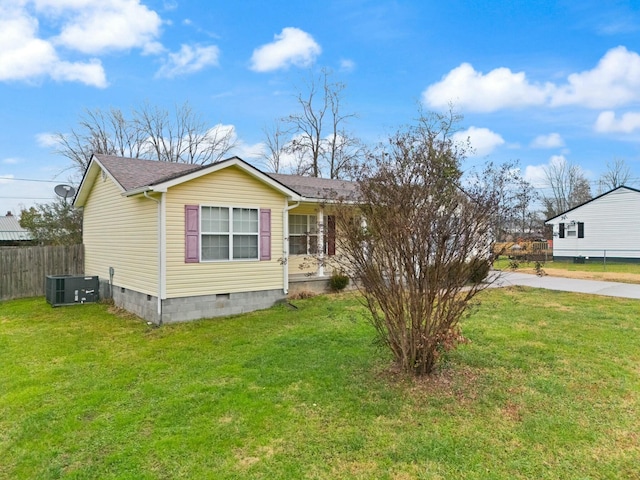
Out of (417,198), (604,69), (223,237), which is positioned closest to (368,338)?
(417,198)

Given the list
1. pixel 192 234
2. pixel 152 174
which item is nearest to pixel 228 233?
pixel 192 234

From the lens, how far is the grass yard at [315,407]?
2893 mm

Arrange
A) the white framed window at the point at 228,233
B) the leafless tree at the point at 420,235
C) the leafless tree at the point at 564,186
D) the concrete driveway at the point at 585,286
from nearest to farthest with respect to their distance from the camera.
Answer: the leafless tree at the point at 420,235
the white framed window at the point at 228,233
the concrete driveway at the point at 585,286
the leafless tree at the point at 564,186

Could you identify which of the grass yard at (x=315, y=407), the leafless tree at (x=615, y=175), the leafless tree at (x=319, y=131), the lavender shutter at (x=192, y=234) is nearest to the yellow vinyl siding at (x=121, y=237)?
the lavender shutter at (x=192, y=234)

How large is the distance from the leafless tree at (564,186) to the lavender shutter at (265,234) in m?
31.5

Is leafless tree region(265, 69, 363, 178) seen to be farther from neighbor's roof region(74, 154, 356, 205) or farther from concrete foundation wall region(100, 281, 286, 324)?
concrete foundation wall region(100, 281, 286, 324)

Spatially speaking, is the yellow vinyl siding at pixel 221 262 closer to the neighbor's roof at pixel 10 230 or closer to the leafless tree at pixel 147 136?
the leafless tree at pixel 147 136

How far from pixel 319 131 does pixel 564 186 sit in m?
24.1

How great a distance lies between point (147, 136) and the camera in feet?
77.2

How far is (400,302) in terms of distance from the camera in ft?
13.5

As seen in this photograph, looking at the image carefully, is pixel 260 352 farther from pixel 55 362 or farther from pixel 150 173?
pixel 150 173

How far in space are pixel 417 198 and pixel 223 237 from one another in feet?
18.4

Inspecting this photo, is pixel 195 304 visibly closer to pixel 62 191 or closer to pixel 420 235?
pixel 420 235

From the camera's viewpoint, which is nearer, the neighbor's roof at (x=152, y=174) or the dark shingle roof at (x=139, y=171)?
the neighbor's roof at (x=152, y=174)
